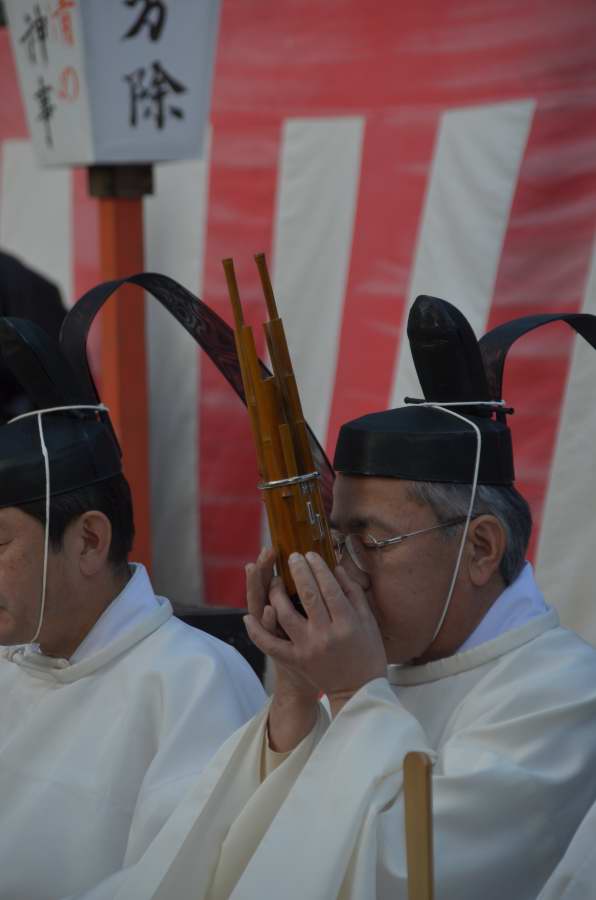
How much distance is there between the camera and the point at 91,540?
8.56ft

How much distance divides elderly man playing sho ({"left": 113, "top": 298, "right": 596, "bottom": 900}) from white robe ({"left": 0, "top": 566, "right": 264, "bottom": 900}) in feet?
0.69

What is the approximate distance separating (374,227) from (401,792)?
288 centimetres

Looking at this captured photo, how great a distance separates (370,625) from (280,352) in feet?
1.49

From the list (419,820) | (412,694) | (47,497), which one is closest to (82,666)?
(47,497)

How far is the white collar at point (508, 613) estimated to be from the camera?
220cm

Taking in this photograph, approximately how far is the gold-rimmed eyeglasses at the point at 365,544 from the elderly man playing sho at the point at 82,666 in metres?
0.51

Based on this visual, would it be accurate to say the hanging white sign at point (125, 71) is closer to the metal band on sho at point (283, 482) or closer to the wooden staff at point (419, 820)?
the metal band on sho at point (283, 482)

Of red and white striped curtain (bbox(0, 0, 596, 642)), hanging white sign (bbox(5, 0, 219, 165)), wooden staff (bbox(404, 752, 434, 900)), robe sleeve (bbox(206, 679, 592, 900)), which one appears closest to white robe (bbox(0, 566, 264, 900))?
robe sleeve (bbox(206, 679, 592, 900))

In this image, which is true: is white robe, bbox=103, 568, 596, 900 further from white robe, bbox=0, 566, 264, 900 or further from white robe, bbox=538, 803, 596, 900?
white robe, bbox=0, 566, 264, 900

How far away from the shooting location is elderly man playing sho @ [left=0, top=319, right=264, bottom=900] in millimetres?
2484

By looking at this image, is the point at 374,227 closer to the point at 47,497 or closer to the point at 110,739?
the point at 47,497

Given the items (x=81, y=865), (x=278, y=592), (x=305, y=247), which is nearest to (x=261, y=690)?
(x=81, y=865)

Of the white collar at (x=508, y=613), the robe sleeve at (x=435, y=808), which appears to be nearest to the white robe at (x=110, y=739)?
the robe sleeve at (x=435, y=808)

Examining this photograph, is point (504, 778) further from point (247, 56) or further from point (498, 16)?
point (247, 56)
